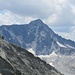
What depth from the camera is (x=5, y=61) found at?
82.4m

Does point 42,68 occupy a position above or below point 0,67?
above

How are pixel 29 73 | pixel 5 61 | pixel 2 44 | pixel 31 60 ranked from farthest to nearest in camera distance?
pixel 31 60 → pixel 2 44 → pixel 29 73 → pixel 5 61

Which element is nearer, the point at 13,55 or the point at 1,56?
the point at 1,56

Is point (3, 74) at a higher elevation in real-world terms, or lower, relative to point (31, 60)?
lower

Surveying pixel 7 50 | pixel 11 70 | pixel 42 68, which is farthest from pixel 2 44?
pixel 11 70

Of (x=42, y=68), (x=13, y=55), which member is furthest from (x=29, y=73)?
(x=42, y=68)

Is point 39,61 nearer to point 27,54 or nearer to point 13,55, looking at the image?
point 27,54

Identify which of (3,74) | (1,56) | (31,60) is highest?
(31,60)

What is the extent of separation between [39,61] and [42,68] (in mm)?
4283

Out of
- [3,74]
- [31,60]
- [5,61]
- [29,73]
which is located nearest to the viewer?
[3,74]

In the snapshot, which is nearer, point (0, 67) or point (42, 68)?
point (0, 67)

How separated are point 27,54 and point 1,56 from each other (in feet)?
114

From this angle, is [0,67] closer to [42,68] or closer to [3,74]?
[3,74]

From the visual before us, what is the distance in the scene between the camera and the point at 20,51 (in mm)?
117375
